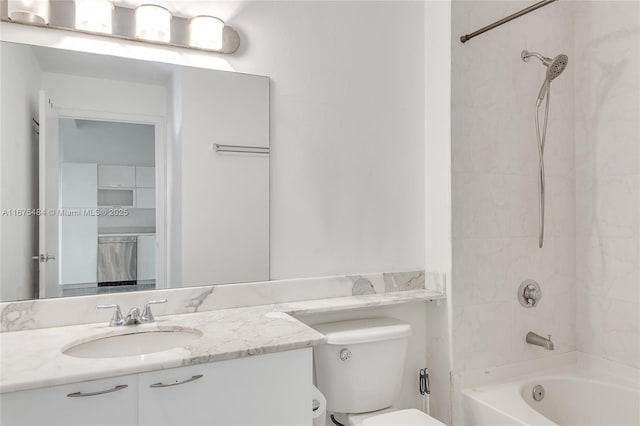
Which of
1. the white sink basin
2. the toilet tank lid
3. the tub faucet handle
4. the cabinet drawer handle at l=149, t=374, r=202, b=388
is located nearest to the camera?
the cabinet drawer handle at l=149, t=374, r=202, b=388

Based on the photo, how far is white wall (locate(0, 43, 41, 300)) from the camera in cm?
152

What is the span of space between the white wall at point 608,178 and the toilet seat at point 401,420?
1.11 m

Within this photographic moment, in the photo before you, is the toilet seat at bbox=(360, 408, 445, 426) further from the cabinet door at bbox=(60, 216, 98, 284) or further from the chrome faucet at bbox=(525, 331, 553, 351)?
the cabinet door at bbox=(60, 216, 98, 284)

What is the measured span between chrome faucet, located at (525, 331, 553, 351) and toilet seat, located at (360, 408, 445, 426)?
735 millimetres

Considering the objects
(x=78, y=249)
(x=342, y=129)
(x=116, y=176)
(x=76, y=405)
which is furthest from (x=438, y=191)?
(x=76, y=405)

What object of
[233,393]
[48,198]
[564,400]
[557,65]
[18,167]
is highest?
[557,65]

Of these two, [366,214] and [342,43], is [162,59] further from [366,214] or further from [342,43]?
[366,214]

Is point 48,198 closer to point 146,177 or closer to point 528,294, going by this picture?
point 146,177

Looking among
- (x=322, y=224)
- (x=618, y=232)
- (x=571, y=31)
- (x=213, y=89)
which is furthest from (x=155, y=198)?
(x=571, y=31)

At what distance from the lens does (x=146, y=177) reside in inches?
68.6

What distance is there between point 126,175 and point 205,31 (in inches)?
25.0

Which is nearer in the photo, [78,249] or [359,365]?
[78,249]

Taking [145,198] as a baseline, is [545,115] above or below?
above

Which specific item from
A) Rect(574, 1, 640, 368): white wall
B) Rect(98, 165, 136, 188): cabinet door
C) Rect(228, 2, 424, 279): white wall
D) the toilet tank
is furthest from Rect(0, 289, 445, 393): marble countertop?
Rect(574, 1, 640, 368): white wall
